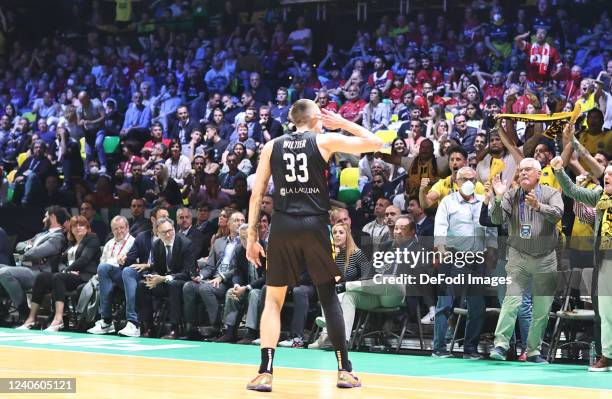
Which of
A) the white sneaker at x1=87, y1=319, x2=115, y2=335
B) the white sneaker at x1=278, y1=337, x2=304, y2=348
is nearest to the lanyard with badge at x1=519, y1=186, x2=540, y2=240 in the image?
the white sneaker at x1=278, y1=337, x2=304, y2=348

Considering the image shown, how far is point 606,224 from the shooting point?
9.30 meters

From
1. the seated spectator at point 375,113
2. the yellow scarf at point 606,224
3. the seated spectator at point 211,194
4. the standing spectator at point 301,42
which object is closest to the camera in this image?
the yellow scarf at point 606,224

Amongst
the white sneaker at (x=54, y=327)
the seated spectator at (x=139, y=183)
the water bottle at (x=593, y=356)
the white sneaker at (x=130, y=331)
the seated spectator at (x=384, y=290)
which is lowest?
the white sneaker at (x=54, y=327)

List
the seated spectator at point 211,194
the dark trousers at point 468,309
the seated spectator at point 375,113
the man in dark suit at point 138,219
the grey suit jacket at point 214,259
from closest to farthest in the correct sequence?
the dark trousers at point 468,309, the grey suit jacket at point 214,259, the man in dark suit at point 138,219, the seated spectator at point 211,194, the seated spectator at point 375,113

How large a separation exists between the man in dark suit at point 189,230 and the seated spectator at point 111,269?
0.64m

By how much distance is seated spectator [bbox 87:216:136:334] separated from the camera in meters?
13.2

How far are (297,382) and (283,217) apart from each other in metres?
1.47

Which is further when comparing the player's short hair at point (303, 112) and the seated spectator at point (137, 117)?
the seated spectator at point (137, 117)

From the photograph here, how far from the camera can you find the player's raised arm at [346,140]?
7352 millimetres

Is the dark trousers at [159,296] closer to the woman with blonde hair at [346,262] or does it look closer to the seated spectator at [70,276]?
the seated spectator at [70,276]

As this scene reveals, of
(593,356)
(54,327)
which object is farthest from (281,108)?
(593,356)

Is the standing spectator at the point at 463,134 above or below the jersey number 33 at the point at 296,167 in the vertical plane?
above

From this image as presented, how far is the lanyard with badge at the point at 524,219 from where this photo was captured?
1012cm

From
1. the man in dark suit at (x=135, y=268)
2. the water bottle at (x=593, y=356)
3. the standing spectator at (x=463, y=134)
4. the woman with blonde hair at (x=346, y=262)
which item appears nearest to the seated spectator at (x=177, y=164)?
the man in dark suit at (x=135, y=268)
